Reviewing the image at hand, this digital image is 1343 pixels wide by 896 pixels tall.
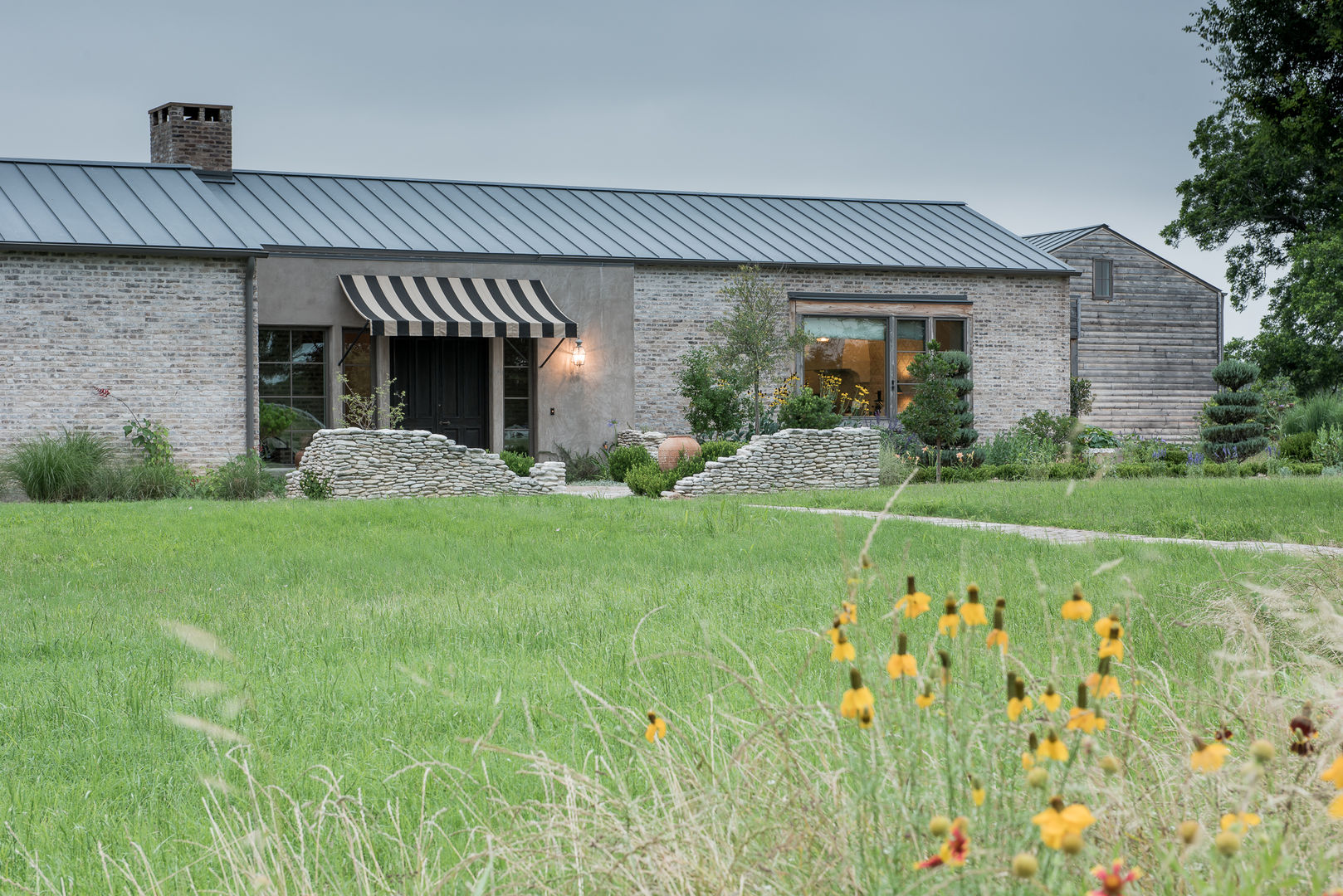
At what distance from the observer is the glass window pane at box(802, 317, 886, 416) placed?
22.1m

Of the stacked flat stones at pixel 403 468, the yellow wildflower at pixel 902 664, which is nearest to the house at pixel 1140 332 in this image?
A: the stacked flat stones at pixel 403 468

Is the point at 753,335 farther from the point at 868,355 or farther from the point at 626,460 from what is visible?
the point at 868,355

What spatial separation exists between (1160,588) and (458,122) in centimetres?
1852

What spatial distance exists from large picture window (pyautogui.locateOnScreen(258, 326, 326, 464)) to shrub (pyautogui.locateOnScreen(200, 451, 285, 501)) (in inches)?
87.7

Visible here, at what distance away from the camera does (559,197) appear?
78.2 feet

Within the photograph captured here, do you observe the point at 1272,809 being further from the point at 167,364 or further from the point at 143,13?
the point at 143,13

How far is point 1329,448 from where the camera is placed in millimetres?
19562

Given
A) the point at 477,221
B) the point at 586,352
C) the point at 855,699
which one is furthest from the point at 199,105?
the point at 855,699

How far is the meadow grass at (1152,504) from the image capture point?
402 inches

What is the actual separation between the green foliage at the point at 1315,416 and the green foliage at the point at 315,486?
55.4ft

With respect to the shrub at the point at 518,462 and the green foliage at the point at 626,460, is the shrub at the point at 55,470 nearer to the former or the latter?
the shrub at the point at 518,462

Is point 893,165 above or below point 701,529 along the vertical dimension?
above

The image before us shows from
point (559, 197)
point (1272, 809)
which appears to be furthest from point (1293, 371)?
point (1272, 809)

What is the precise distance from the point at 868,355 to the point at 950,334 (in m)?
1.79
